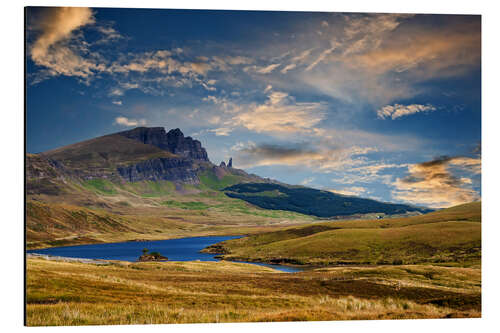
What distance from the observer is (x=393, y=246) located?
51969mm

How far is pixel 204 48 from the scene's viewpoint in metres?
25.0

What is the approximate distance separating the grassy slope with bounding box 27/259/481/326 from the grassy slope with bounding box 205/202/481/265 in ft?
53.1

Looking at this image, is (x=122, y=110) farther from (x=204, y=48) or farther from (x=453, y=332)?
(x=453, y=332)

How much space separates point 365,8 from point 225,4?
7699 mm

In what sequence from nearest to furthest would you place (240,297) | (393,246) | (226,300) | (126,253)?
(226,300), (240,297), (393,246), (126,253)

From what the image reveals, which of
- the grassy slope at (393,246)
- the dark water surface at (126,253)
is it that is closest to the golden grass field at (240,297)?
the grassy slope at (393,246)

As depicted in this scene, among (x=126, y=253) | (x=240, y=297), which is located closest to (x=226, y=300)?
(x=240, y=297)

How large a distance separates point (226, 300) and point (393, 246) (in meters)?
38.4

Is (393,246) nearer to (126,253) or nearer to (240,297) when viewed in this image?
(240,297)

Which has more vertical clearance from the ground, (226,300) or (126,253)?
(226,300)

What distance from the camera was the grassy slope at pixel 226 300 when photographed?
1647cm

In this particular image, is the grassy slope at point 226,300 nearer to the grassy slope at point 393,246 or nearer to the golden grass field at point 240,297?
the golden grass field at point 240,297

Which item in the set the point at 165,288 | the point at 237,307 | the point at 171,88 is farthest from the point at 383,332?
→ the point at 171,88

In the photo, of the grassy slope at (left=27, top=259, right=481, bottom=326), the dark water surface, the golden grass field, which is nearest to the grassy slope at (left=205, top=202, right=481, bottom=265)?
the golden grass field
